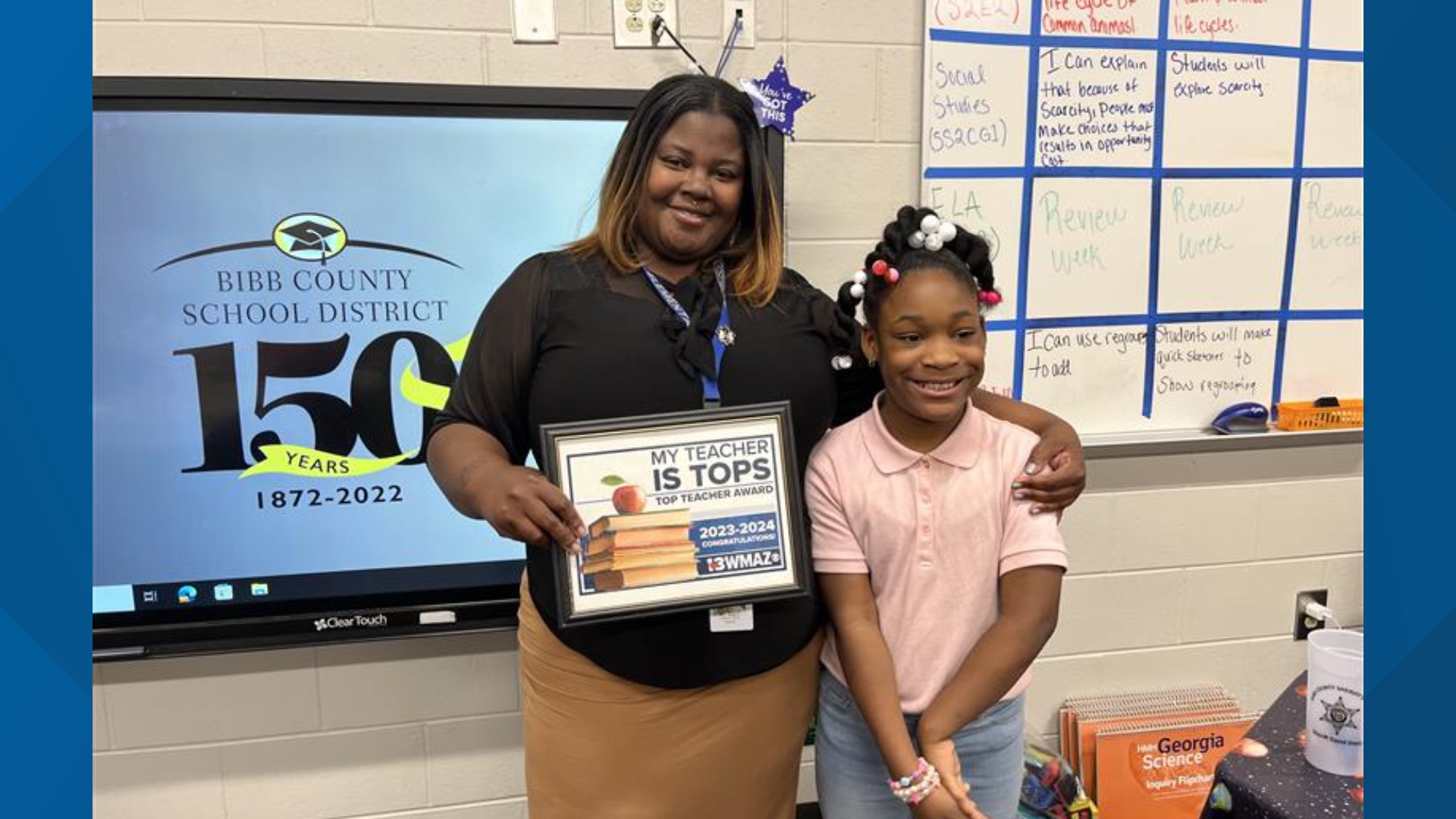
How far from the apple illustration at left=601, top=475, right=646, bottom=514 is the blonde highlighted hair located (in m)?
0.31

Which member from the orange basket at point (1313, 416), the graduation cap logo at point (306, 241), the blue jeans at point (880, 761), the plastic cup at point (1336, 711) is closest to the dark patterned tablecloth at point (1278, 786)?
the plastic cup at point (1336, 711)

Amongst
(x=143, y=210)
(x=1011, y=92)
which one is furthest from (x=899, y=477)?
(x=143, y=210)

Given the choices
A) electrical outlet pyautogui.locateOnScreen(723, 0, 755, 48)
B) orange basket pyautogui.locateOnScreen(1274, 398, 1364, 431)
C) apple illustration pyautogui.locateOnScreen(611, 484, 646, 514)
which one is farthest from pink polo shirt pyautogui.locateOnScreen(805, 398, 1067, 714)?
orange basket pyautogui.locateOnScreen(1274, 398, 1364, 431)

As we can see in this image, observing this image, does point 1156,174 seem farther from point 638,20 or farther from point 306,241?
point 306,241

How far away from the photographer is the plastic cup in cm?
110

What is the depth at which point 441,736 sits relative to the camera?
191 cm

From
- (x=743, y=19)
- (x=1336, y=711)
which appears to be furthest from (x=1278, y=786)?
(x=743, y=19)

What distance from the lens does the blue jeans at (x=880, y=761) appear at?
1247 millimetres

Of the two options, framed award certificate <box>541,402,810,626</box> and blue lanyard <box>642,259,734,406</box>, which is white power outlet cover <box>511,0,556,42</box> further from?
framed award certificate <box>541,402,810,626</box>

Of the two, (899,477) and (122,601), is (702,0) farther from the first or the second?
(122,601)

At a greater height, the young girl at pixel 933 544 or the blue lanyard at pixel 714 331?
the blue lanyard at pixel 714 331

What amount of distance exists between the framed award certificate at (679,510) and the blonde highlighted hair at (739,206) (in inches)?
9.2

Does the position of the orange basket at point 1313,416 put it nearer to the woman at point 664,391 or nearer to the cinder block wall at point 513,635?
the cinder block wall at point 513,635

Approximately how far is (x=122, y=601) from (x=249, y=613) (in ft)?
0.74
